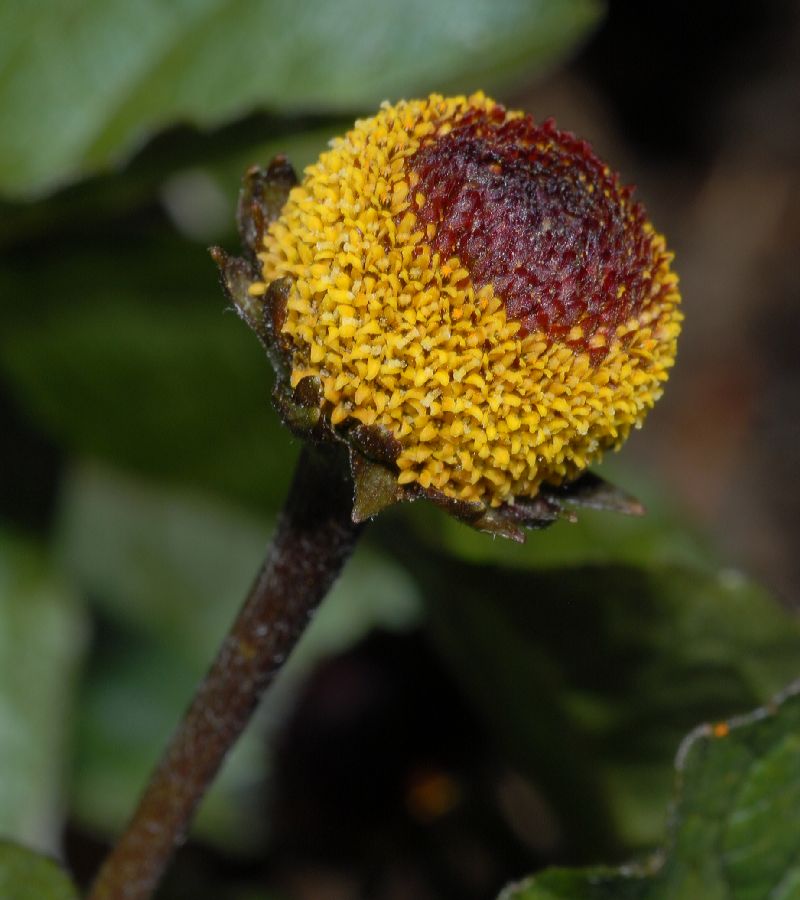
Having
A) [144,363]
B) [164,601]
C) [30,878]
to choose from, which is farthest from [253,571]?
[30,878]

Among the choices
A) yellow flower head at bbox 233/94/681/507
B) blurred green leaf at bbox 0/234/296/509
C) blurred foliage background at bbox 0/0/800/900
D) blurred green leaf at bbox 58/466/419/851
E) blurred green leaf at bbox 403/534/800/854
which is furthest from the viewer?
blurred green leaf at bbox 58/466/419/851

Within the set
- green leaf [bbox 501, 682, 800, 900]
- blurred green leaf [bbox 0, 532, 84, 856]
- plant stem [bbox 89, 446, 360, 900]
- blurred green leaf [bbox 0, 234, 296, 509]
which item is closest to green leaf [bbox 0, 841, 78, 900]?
plant stem [bbox 89, 446, 360, 900]

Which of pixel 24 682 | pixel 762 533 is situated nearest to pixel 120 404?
pixel 24 682

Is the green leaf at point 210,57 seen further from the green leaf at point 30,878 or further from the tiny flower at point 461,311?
the green leaf at point 30,878

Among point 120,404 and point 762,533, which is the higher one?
point 120,404

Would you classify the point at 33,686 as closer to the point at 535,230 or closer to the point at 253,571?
the point at 253,571

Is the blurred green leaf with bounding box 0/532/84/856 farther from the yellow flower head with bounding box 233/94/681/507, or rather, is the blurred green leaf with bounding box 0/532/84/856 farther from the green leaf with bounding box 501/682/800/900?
the yellow flower head with bounding box 233/94/681/507

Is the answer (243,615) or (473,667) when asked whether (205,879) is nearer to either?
(473,667)
